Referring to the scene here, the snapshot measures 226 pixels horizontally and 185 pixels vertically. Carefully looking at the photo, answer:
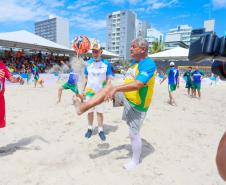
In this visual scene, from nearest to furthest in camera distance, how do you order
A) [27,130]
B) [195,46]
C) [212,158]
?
[195,46]
[212,158]
[27,130]

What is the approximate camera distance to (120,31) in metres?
120

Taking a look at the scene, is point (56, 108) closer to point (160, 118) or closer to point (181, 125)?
point (160, 118)

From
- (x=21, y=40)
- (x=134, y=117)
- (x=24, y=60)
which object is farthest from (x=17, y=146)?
(x=24, y=60)

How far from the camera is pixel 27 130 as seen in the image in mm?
4852

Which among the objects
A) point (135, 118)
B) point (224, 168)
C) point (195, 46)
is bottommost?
point (135, 118)

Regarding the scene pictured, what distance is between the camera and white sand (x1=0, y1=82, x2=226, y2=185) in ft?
9.77

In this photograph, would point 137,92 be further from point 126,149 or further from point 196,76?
point 196,76

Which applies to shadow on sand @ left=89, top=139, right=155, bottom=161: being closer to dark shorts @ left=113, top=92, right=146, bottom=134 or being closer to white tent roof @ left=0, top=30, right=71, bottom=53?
dark shorts @ left=113, top=92, right=146, bottom=134

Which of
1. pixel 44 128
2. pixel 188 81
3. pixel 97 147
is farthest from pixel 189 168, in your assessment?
pixel 188 81

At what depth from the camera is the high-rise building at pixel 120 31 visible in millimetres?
117625

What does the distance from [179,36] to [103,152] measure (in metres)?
115

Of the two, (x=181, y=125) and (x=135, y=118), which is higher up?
(x=135, y=118)

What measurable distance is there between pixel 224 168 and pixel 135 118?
90.8 inches

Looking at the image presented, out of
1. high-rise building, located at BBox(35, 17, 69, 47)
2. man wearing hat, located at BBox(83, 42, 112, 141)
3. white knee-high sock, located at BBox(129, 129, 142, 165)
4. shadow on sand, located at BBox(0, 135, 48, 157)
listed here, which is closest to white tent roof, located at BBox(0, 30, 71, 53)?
shadow on sand, located at BBox(0, 135, 48, 157)
